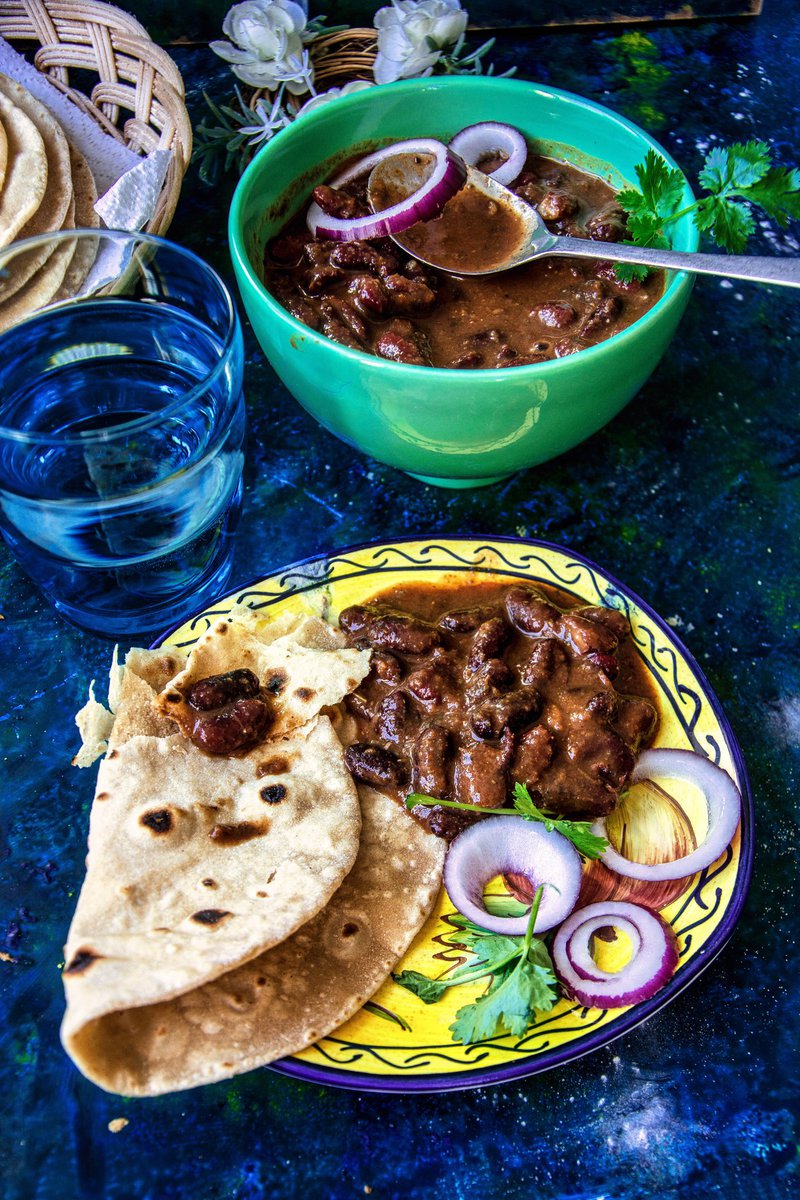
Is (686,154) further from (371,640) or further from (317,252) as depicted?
(371,640)

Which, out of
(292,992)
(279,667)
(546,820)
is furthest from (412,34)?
(292,992)

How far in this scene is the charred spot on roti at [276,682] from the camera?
2629 mm

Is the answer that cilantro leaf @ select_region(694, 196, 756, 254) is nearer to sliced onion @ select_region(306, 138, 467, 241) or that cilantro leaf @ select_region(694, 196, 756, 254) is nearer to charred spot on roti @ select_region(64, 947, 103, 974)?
sliced onion @ select_region(306, 138, 467, 241)

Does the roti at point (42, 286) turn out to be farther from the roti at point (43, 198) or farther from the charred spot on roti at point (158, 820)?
the charred spot on roti at point (158, 820)

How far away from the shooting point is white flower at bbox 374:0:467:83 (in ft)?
11.7

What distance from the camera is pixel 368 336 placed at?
2877mm

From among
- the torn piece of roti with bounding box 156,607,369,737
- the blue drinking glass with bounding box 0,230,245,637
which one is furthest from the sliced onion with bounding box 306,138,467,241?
the torn piece of roti with bounding box 156,607,369,737

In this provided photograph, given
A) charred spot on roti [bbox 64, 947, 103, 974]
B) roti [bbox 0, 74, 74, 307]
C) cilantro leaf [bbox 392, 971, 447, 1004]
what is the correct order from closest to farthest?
charred spot on roti [bbox 64, 947, 103, 974] → cilantro leaf [bbox 392, 971, 447, 1004] → roti [bbox 0, 74, 74, 307]

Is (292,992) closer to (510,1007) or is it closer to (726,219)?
(510,1007)

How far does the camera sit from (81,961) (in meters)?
2.03

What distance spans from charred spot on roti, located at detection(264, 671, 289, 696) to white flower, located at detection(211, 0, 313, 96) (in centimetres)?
218

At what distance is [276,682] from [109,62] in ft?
7.60

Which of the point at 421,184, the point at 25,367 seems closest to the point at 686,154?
the point at 421,184

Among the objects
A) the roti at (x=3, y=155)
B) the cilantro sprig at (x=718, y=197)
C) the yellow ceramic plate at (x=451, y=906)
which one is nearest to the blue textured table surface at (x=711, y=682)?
the yellow ceramic plate at (x=451, y=906)
